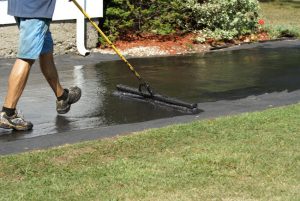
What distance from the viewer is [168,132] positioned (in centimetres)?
629

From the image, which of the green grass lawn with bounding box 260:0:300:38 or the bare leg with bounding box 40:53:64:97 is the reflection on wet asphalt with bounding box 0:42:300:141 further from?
the green grass lawn with bounding box 260:0:300:38

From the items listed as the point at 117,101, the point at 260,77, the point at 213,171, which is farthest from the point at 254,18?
the point at 213,171

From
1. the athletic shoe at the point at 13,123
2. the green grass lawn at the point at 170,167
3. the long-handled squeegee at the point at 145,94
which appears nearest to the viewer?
the green grass lawn at the point at 170,167

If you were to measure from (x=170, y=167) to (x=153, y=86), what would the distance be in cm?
397

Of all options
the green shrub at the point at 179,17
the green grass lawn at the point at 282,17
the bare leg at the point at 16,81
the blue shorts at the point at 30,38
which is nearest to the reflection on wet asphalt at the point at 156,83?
the bare leg at the point at 16,81

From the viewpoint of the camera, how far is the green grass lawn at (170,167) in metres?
4.71

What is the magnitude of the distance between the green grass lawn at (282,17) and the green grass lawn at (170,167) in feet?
28.9

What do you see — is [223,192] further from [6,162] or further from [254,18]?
[254,18]

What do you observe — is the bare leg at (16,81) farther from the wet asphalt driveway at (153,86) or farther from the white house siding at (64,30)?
the white house siding at (64,30)

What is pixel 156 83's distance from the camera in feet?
30.9

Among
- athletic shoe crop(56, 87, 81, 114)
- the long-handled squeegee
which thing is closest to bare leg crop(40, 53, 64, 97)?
athletic shoe crop(56, 87, 81, 114)

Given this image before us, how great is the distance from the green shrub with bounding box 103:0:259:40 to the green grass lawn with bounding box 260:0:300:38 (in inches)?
49.6

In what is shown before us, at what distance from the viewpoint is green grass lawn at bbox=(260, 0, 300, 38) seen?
1500 cm

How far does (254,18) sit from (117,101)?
278 inches
